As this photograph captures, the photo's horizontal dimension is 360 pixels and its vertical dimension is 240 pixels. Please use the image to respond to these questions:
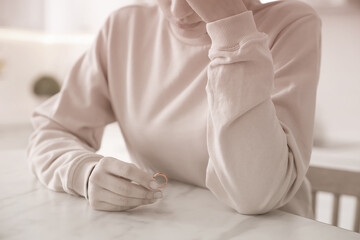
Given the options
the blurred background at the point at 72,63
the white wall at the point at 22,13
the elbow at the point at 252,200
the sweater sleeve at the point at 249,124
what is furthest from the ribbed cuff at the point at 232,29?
the white wall at the point at 22,13

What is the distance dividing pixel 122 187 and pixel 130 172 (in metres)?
0.03

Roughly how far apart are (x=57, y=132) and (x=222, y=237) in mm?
606

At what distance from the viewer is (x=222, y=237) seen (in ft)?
2.07

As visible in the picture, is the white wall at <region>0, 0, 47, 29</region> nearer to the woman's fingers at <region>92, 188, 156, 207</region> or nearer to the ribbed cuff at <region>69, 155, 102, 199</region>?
the ribbed cuff at <region>69, 155, 102, 199</region>

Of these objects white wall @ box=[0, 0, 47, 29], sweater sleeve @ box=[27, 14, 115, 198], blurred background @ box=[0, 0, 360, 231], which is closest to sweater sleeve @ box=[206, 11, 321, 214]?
sweater sleeve @ box=[27, 14, 115, 198]

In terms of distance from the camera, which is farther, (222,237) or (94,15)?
(94,15)

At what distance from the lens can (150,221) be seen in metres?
0.70

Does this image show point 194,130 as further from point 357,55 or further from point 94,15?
point 94,15

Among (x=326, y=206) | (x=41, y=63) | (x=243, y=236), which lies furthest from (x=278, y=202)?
(x=41, y=63)

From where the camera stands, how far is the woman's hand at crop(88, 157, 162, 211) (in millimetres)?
737

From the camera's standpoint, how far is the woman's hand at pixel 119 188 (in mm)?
737

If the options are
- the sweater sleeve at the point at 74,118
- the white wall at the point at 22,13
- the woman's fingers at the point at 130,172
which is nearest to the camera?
the woman's fingers at the point at 130,172

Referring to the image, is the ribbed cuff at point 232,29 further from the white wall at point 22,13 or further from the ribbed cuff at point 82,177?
the white wall at point 22,13

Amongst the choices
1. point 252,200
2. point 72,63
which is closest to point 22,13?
point 72,63
